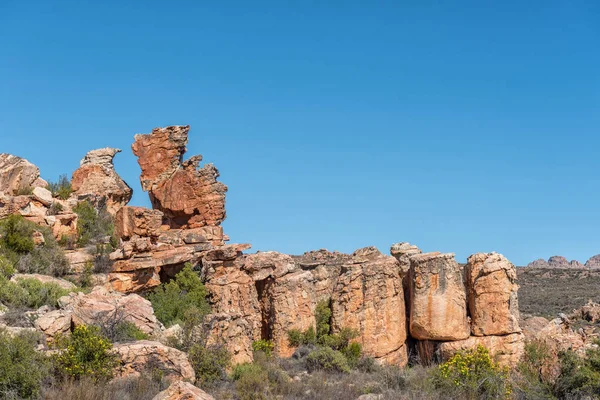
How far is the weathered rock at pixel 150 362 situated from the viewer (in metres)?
16.7

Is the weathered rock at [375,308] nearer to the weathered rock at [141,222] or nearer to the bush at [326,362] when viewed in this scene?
the bush at [326,362]

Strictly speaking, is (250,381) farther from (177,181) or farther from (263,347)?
(177,181)

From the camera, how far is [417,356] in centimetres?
2338

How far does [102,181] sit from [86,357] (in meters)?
18.9

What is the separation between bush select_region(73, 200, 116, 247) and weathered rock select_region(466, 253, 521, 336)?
1442 centimetres

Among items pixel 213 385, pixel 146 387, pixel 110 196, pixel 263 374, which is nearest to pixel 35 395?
pixel 146 387

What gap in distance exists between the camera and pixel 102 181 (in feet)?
113

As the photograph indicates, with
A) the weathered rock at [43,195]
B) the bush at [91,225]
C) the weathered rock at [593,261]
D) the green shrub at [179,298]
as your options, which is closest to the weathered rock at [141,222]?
the bush at [91,225]

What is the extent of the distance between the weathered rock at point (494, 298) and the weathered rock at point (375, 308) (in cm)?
242

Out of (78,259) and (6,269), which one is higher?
(78,259)

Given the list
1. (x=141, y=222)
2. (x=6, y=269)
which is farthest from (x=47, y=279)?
(x=141, y=222)

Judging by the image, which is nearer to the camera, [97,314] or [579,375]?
[97,314]

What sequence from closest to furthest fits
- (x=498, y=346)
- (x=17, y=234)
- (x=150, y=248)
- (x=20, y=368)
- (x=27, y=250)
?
(x=20, y=368), (x=498, y=346), (x=27, y=250), (x=150, y=248), (x=17, y=234)

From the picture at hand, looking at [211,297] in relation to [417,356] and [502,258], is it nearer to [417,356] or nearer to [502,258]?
[417,356]
